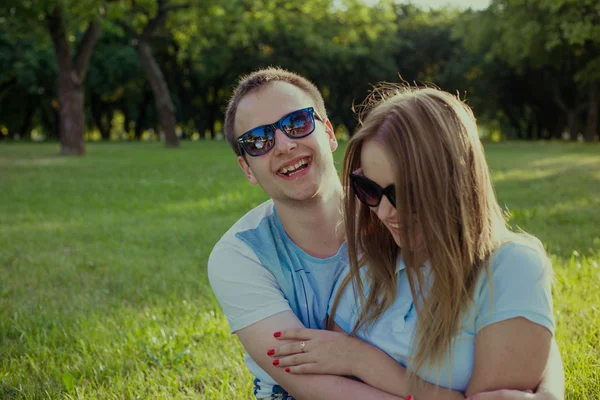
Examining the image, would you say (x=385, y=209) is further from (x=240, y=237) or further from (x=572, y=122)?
(x=572, y=122)

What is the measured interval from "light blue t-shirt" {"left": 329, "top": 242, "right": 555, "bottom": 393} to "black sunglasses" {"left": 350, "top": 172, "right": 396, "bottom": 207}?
320 mm

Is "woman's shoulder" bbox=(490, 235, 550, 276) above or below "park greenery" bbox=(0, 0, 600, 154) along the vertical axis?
below

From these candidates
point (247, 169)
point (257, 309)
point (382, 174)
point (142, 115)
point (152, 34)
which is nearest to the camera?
point (382, 174)

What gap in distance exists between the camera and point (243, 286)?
2.81m

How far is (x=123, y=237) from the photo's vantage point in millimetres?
8195

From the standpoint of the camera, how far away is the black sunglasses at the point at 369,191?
7.54ft

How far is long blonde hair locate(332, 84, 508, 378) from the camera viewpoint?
2.18 meters

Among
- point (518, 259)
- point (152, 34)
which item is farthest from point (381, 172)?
point (152, 34)

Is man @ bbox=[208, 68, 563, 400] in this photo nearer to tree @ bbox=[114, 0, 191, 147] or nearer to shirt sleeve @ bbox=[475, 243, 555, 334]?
shirt sleeve @ bbox=[475, 243, 555, 334]

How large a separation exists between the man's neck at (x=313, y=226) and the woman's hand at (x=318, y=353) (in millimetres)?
568

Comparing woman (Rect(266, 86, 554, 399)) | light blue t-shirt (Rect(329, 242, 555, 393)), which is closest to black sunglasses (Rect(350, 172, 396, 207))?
woman (Rect(266, 86, 554, 399))

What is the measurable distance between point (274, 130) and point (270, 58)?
137 feet

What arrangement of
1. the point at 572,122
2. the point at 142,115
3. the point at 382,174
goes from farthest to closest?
1. the point at 142,115
2. the point at 572,122
3. the point at 382,174

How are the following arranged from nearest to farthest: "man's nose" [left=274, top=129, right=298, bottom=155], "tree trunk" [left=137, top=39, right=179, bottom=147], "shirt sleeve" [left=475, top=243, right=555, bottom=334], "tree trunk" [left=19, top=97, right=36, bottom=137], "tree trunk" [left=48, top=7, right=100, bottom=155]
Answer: "shirt sleeve" [left=475, top=243, right=555, bottom=334] < "man's nose" [left=274, top=129, right=298, bottom=155] < "tree trunk" [left=48, top=7, right=100, bottom=155] < "tree trunk" [left=137, top=39, right=179, bottom=147] < "tree trunk" [left=19, top=97, right=36, bottom=137]
